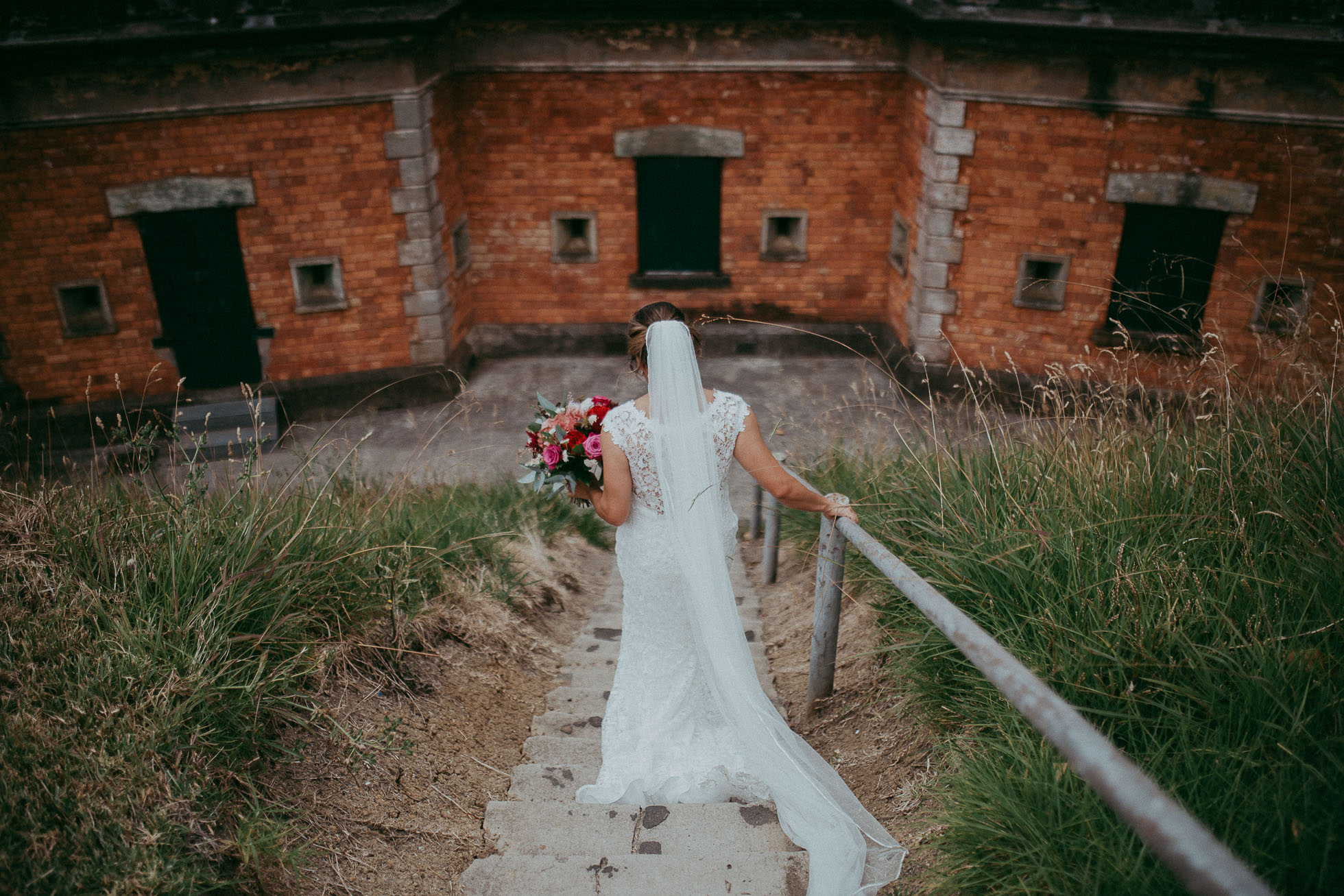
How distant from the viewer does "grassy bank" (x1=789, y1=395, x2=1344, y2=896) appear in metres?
1.95

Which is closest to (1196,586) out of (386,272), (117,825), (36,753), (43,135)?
(117,825)

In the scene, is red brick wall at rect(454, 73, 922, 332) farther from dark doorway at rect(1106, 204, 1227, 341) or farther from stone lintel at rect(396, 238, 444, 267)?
dark doorway at rect(1106, 204, 1227, 341)

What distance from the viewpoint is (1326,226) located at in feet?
25.8

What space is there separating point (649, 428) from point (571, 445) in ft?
1.19

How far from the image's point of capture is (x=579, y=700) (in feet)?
13.3

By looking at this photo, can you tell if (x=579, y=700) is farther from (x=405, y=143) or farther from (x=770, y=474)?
(x=405, y=143)

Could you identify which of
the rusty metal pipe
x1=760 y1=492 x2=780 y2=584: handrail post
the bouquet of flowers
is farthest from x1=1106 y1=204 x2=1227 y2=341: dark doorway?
the rusty metal pipe

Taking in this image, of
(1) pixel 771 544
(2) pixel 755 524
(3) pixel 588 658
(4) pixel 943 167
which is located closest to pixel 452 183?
(4) pixel 943 167

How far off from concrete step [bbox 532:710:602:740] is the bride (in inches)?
7.4

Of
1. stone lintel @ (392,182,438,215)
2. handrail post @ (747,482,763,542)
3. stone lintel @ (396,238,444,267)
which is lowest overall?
handrail post @ (747,482,763,542)

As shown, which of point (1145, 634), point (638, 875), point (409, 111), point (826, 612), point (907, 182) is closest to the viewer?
point (1145, 634)

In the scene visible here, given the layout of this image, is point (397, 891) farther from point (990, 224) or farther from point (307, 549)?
point (990, 224)

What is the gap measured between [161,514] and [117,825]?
1.41m

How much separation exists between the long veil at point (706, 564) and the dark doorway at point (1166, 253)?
21.2 ft
